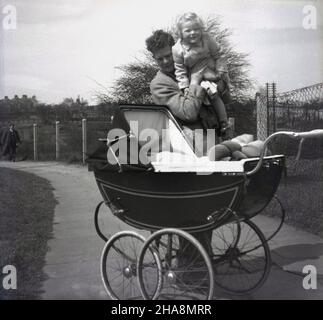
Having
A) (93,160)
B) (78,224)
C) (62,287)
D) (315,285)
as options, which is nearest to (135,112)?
(93,160)

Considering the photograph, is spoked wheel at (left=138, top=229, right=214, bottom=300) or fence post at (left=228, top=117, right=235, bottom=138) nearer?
spoked wheel at (left=138, top=229, right=214, bottom=300)

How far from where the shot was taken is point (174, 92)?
3018 mm

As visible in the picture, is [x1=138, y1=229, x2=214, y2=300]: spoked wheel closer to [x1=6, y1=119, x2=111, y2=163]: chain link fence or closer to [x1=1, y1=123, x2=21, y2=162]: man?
[x1=6, y1=119, x2=111, y2=163]: chain link fence

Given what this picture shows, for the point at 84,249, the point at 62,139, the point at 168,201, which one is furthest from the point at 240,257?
the point at 62,139

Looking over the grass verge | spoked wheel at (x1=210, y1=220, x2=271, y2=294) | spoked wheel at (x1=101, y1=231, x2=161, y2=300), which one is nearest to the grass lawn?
spoked wheel at (x1=101, y1=231, x2=161, y2=300)

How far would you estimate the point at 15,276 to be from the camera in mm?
3096

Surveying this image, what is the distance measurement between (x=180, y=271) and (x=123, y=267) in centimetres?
43

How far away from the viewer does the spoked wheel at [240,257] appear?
3.17m

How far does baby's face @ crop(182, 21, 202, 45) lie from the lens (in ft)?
9.58

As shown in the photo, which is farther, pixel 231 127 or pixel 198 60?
pixel 231 127

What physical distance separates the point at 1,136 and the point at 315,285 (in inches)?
79.6

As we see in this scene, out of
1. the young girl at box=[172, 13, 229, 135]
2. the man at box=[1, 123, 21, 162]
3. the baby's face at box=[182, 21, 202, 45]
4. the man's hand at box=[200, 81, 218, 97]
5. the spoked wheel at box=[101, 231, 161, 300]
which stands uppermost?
the baby's face at box=[182, 21, 202, 45]

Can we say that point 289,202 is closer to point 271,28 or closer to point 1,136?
point 271,28

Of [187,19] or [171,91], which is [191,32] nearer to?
[187,19]
